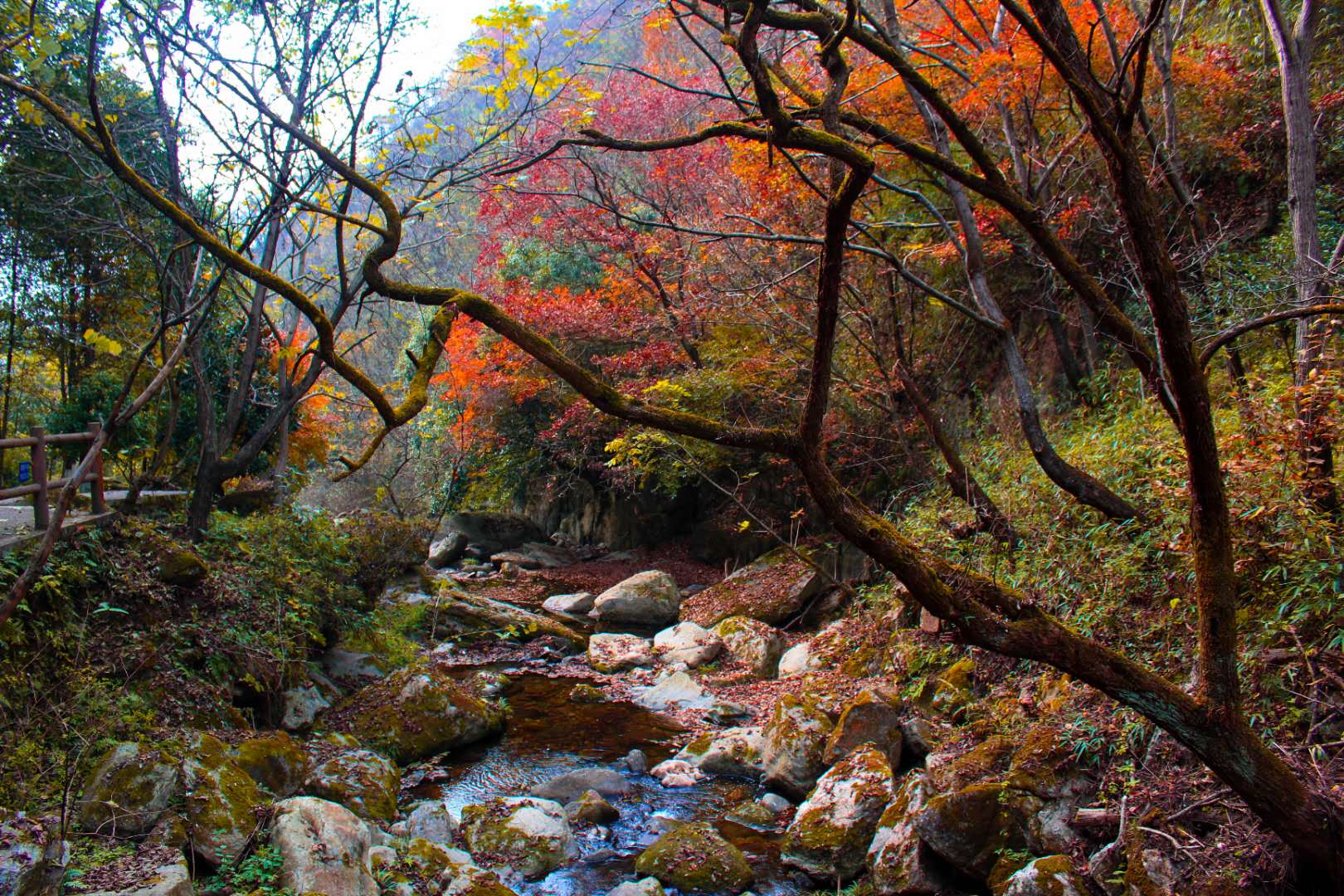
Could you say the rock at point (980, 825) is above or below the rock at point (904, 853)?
above

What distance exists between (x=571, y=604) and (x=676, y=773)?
7.25 metres

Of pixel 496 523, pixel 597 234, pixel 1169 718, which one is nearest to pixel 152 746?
pixel 1169 718

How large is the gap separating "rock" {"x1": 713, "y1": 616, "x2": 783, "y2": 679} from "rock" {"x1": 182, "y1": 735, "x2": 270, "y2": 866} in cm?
611

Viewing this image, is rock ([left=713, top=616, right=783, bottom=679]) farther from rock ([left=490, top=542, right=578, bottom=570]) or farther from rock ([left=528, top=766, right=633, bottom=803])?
rock ([left=490, top=542, right=578, bottom=570])

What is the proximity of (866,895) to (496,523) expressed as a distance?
16512 millimetres

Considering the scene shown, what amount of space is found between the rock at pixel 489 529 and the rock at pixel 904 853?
51.8ft

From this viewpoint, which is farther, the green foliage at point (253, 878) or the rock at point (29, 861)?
the green foliage at point (253, 878)

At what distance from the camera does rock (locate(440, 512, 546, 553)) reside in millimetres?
19938

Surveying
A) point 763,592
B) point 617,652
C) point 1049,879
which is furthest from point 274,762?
point 763,592

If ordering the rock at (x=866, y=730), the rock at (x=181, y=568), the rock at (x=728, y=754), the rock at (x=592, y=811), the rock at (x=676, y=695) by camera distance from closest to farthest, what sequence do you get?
the rock at (x=592, y=811) → the rock at (x=866, y=730) → the rock at (x=181, y=568) → the rock at (x=728, y=754) → the rock at (x=676, y=695)

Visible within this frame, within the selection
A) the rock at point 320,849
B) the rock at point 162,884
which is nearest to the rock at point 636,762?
the rock at point 320,849

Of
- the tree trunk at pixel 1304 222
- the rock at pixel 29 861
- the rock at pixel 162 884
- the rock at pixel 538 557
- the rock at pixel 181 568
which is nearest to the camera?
the rock at pixel 29 861

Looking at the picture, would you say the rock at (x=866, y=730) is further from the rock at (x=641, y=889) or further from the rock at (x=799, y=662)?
the rock at (x=799, y=662)

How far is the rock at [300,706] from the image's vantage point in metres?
7.30
